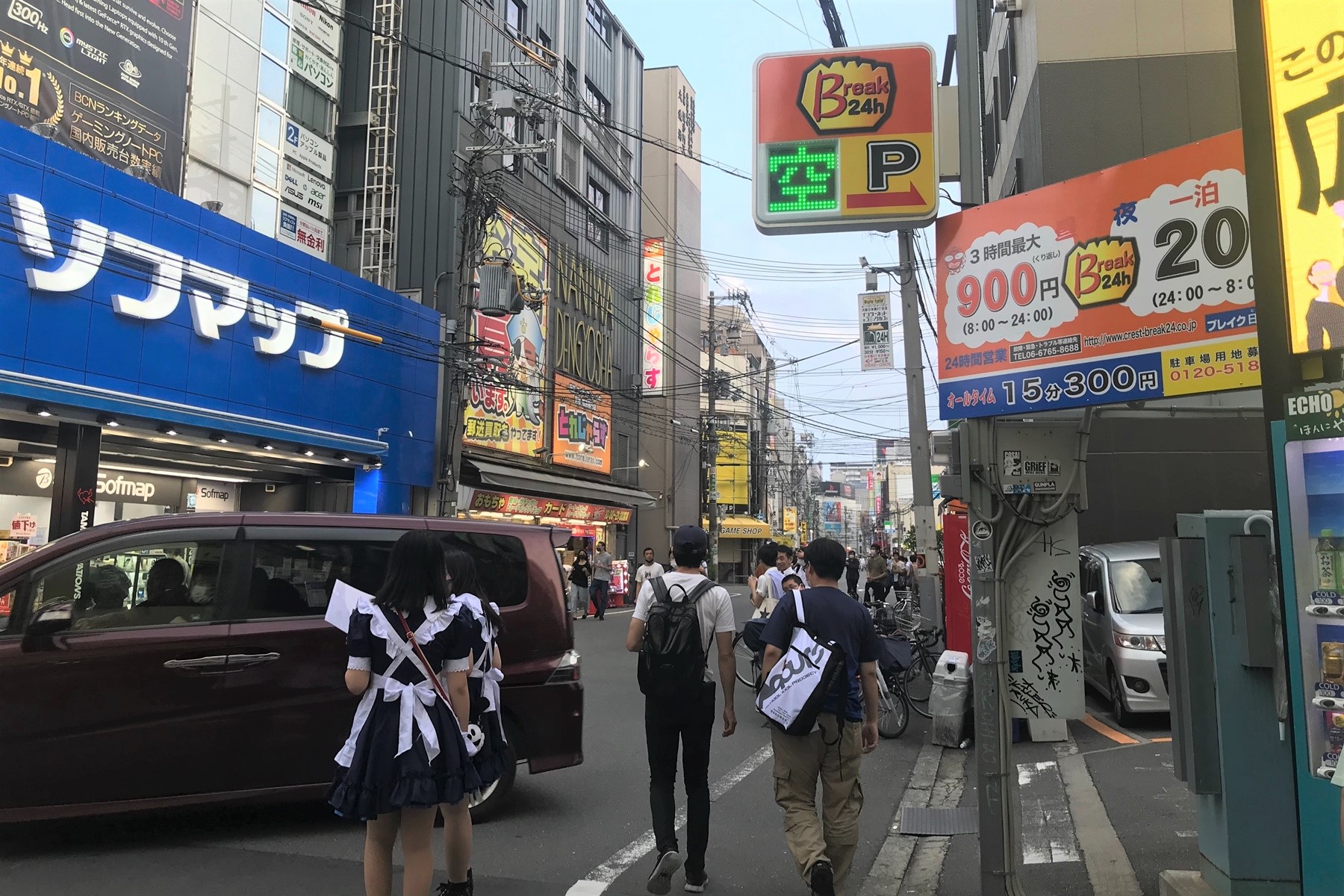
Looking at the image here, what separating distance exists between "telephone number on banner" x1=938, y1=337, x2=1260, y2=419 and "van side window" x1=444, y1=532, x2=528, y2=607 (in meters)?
2.95

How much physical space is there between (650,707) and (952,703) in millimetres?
4755

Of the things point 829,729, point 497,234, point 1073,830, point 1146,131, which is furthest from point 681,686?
point 497,234

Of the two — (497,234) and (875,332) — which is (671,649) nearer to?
(875,332)

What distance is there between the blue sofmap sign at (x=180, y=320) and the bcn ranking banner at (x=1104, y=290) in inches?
468

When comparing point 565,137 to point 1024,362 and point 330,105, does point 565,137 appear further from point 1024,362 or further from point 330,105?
point 1024,362

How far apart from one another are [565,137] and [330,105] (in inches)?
375

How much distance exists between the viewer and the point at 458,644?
3.84 meters

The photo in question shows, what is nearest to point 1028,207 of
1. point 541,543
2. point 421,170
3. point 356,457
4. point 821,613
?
point 821,613

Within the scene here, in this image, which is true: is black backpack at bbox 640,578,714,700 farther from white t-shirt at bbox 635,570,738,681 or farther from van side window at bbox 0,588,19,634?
van side window at bbox 0,588,19,634

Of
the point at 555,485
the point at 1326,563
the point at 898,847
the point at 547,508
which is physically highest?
the point at 555,485

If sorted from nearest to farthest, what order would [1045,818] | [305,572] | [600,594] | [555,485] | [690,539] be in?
[690,539]
[305,572]
[1045,818]
[600,594]
[555,485]

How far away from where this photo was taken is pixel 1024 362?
211 inches

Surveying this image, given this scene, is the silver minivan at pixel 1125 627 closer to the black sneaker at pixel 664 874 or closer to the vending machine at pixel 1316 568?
the vending machine at pixel 1316 568

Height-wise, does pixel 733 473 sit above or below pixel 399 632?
above
